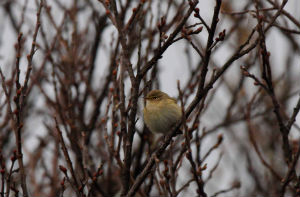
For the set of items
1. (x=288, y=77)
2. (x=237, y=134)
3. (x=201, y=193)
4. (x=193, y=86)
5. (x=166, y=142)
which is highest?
(x=288, y=77)

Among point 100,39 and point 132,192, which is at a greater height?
point 100,39

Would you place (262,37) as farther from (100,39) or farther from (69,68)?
(100,39)

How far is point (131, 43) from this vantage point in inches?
188

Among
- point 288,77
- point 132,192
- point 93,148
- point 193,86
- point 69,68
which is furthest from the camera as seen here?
point 288,77

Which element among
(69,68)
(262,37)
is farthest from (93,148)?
(262,37)

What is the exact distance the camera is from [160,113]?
4.51 metres

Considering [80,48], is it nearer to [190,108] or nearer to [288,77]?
[190,108]

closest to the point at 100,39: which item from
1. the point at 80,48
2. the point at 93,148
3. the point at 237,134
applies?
the point at 80,48

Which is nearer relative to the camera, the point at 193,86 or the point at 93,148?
the point at 193,86

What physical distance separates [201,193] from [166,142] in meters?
0.45

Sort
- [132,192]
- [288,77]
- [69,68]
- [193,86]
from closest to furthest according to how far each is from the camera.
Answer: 1. [132,192]
2. [193,86]
3. [69,68]
4. [288,77]

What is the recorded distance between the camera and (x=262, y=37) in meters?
2.74

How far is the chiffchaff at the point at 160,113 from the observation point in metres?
4.45

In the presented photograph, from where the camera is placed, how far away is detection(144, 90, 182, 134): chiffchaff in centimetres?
445
